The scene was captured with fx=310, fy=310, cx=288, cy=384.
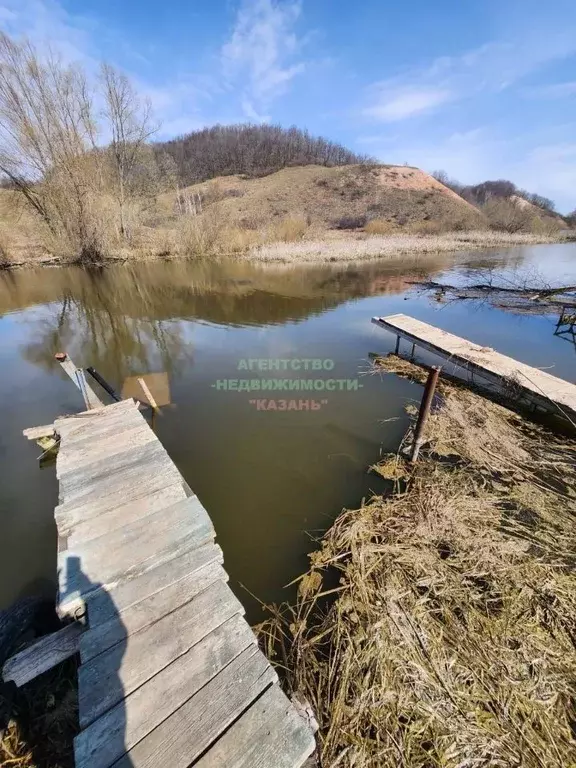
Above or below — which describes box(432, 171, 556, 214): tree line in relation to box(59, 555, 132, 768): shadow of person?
above

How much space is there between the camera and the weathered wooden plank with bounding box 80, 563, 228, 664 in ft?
6.88

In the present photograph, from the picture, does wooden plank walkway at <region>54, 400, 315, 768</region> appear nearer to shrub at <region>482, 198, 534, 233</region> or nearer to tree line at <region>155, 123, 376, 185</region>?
shrub at <region>482, 198, 534, 233</region>

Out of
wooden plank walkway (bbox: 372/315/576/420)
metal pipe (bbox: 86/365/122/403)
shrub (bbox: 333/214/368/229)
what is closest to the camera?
metal pipe (bbox: 86/365/122/403)

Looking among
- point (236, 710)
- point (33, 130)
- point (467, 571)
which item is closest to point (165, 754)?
point (236, 710)

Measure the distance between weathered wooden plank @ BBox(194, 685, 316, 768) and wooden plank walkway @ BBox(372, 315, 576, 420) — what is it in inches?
225

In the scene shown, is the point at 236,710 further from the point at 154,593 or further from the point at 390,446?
the point at 390,446

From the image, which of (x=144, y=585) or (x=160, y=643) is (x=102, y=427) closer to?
(x=144, y=585)

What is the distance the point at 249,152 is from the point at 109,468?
3188 inches

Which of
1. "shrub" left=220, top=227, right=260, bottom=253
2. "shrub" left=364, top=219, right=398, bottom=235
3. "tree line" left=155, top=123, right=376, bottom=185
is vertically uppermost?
"tree line" left=155, top=123, right=376, bottom=185

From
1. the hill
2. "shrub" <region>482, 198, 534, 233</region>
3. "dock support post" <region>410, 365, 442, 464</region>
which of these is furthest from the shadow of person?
"shrub" <region>482, 198, 534, 233</region>

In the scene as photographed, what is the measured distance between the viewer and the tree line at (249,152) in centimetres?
6297

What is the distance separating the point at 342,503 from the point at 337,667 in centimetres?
182

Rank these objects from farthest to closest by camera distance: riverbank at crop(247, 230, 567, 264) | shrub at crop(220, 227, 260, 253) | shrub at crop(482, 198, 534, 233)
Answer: shrub at crop(482, 198, 534, 233) → shrub at crop(220, 227, 260, 253) → riverbank at crop(247, 230, 567, 264)

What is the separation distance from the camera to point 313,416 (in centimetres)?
590
